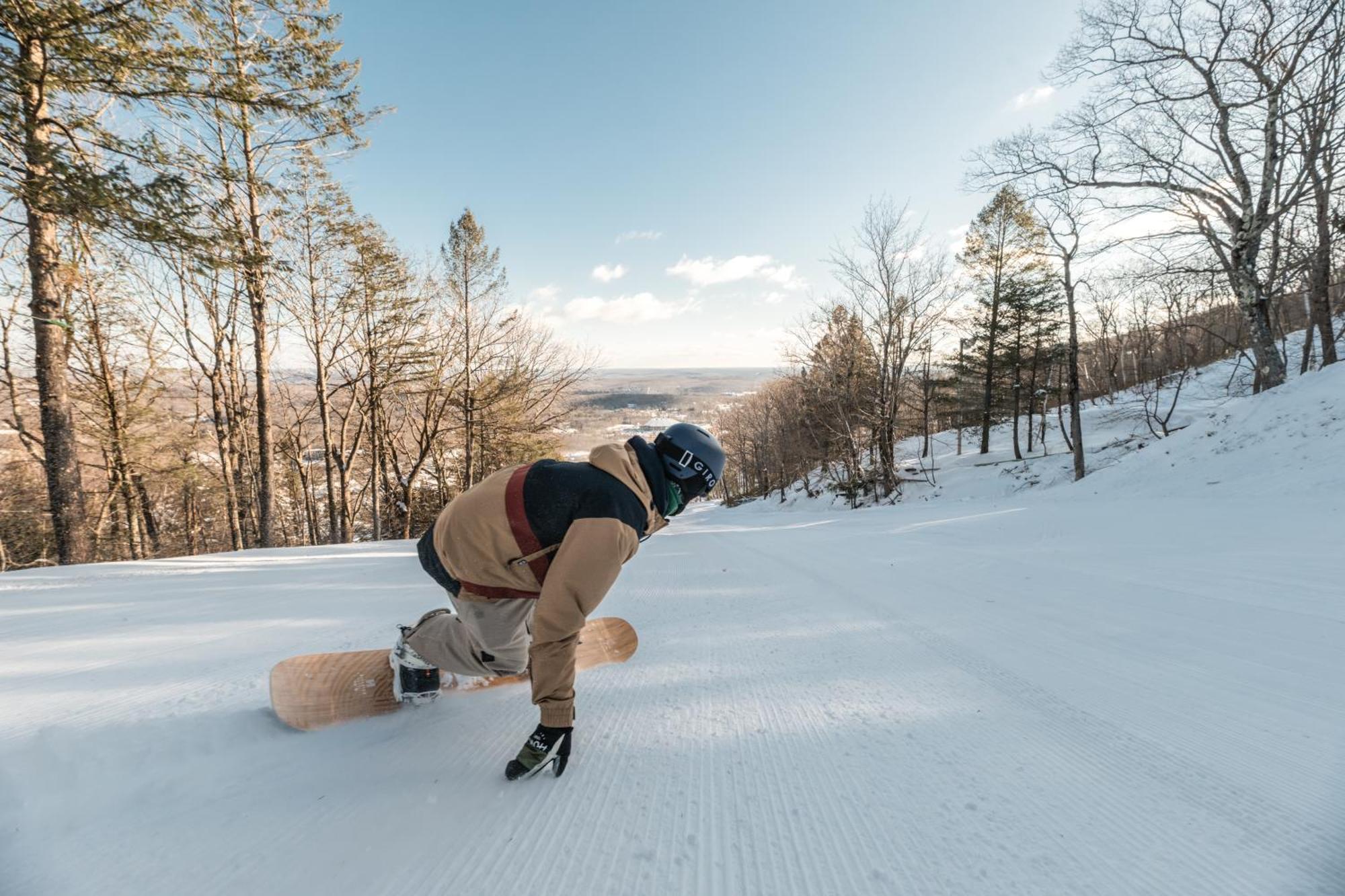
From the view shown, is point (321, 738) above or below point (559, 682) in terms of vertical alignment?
below

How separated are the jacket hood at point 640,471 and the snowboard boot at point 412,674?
0.96 metres

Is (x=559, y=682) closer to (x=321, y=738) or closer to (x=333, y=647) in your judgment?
(x=321, y=738)

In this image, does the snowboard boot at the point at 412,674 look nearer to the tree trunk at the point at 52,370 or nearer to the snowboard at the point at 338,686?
the snowboard at the point at 338,686

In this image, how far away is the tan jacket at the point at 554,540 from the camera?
65.3 inches

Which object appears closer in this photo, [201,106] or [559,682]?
[559,682]

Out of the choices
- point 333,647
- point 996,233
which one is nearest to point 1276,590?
point 333,647

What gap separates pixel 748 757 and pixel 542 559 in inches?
39.5

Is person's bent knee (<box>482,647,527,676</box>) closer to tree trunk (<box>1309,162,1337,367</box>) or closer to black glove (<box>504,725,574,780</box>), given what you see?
black glove (<box>504,725,574,780</box>)

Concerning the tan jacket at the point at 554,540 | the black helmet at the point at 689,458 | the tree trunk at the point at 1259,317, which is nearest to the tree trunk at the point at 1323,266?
the tree trunk at the point at 1259,317

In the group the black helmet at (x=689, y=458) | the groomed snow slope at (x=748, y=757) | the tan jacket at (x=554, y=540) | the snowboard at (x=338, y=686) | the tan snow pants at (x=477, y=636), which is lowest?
the groomed snow slope at (x=748, y=757)

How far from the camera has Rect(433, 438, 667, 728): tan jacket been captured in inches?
65.3

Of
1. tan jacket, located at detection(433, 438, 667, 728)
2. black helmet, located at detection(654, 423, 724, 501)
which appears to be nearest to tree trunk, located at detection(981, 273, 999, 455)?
black helmet, located at detection(654, 423, 724, 501)

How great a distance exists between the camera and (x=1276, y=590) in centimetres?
337

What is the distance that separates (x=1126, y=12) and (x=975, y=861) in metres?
18.9
